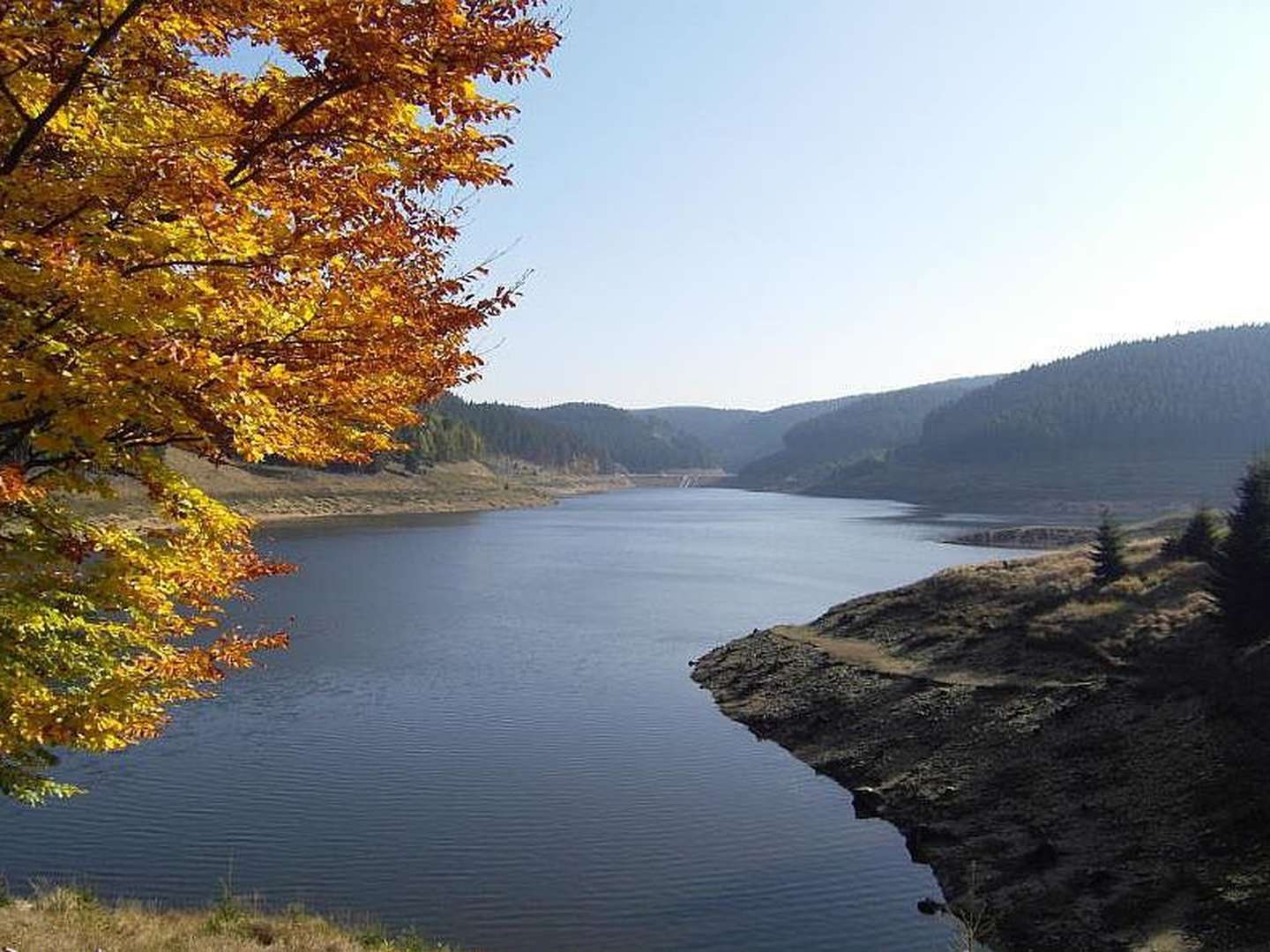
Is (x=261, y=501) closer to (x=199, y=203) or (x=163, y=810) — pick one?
(x=163, y=810)

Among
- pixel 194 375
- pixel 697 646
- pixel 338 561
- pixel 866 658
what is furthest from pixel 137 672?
pixel 338 561

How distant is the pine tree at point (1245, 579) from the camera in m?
29.8

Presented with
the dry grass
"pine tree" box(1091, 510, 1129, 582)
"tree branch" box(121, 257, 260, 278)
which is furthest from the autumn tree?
"pine tree" box(1091, 510, 1129, 582)

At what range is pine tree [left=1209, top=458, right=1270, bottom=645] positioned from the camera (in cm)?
2975

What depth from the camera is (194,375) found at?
711cm

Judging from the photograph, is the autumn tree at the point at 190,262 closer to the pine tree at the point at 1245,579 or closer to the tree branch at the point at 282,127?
the tree branch at the point at 282,127

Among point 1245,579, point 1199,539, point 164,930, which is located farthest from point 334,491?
point 164,930

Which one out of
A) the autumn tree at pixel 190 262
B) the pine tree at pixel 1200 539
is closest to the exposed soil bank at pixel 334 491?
the pine tree at pixel 1200 539

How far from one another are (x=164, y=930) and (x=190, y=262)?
12.4 meters

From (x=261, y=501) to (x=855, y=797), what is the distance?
373 feet

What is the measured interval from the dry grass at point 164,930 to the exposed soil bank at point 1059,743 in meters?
13.3

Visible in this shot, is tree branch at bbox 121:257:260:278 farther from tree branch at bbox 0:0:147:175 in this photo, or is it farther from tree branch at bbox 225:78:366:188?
tree branch at bbox 0:0:147:175

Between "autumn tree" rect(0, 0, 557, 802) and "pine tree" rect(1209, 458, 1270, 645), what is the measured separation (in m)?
29.4

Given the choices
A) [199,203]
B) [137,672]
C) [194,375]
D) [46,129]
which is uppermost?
[46,129]
